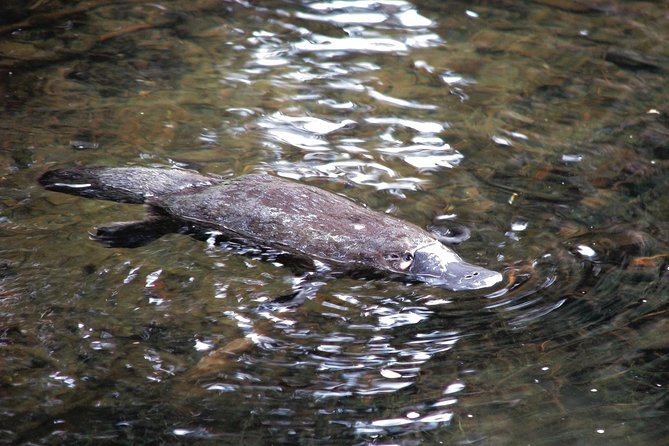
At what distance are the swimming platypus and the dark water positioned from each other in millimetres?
108

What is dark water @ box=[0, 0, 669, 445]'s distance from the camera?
325 centimetres

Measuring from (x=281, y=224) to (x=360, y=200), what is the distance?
0.84m

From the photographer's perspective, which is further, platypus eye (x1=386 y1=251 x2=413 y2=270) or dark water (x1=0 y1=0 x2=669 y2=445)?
platypus eye (x1=386 y1=251 x2=413 y2=270)

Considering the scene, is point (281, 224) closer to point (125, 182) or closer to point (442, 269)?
point (442, 269)

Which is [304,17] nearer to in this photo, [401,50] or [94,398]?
[401,50]

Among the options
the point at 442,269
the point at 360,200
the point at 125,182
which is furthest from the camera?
the point at 360,200

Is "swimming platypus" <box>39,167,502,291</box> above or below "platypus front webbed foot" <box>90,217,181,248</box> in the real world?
above

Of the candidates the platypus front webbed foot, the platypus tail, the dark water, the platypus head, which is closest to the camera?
the dark water

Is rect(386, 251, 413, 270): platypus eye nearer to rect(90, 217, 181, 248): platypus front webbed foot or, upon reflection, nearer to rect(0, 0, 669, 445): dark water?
rect(0, 0, 669, 445): dark water

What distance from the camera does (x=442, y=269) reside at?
4039mm

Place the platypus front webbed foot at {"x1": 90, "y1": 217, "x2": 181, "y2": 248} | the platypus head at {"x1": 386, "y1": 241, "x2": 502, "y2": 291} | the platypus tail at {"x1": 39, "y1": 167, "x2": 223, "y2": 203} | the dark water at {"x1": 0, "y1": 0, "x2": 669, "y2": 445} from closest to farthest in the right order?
the dark water at {"x1": 0, "y1": 0, "x2": 669, "y2": 445}
the platypus head at {"x1": 386, "y1": 241, "x2": 502, "y2": 291}
the platypus front webbed foot at {"x1": 90, "y1": 217, "x2": 181, "y2": 248}
the platypus tail at {"x1": 39, "y1": 167, "x2": 223, "y2": 203}

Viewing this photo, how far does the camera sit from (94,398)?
3223 mm

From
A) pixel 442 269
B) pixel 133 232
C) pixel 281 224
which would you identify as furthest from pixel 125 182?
pixel 442 269

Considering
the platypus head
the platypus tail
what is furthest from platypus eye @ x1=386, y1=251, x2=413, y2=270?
the platypus tail
